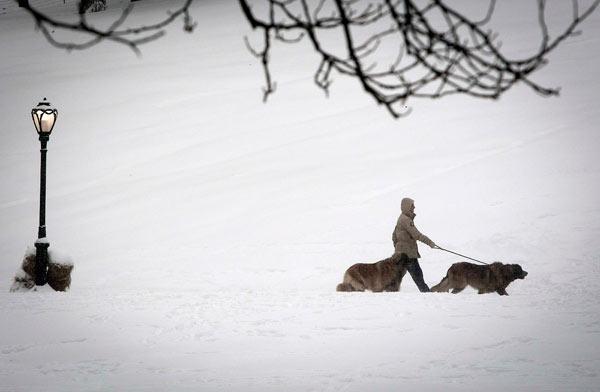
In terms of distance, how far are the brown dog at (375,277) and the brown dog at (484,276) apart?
74cm

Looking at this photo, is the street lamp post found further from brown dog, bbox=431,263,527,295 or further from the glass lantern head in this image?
brown dog, bbox=431,263,527,295

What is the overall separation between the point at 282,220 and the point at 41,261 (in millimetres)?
6566

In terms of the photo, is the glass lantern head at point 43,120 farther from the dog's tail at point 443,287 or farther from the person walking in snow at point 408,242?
the dog's tail at point 443,287

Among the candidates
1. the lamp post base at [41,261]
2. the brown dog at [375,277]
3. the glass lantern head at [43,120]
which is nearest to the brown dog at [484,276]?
the brown dog at [375,277]

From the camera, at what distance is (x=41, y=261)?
10.5 metres

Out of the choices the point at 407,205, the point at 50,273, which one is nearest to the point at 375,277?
the point at 407,205

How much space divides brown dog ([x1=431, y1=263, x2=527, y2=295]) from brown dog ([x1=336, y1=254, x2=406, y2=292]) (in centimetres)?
74

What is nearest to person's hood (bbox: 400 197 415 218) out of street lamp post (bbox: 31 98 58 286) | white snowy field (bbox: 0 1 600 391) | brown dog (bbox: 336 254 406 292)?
brown dog (bbox: 336 254 406 292)

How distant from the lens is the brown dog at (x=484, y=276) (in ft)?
Result: 30.1

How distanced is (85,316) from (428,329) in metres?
3.90

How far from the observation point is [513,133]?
20.6 metres

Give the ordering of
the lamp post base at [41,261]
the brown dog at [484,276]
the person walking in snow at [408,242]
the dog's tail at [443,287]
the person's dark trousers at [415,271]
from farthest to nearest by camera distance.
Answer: the lamp post base at [41,261]
the person's dark trousers at [415,271]
the person walking in snow at [408,242]
the dog's tail at [443,287]
the brown dog at [484,276]

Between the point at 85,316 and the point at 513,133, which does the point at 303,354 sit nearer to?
the point at 85,316

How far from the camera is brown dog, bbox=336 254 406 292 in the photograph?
944 cm
